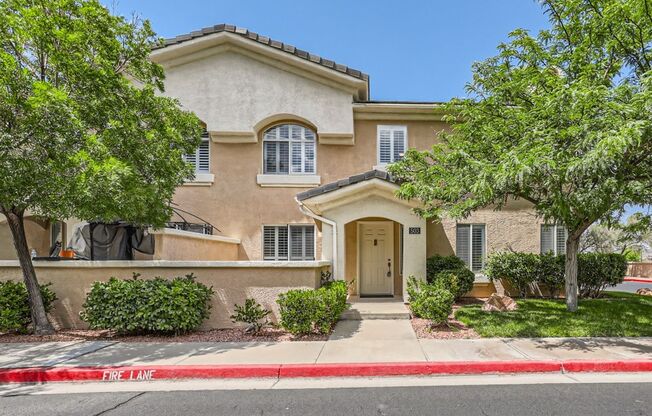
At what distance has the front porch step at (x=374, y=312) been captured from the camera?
9.70m

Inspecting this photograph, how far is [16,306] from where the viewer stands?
8203 mm

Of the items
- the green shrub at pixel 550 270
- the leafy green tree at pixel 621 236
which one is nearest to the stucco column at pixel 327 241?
the green shrub at pixel 550 270

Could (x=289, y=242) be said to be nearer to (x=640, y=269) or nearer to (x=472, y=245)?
(x=472, y=245)

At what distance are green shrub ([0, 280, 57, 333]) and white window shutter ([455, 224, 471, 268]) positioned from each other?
12044mm

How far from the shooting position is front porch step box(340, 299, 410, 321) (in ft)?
31.8

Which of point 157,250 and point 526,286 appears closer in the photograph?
point 157,250

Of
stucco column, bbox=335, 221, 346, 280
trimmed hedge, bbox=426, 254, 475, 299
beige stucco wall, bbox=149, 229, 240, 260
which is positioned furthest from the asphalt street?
trimmed hedge, bbox=426, 254, 475, 299

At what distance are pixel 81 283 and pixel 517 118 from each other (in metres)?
10.9

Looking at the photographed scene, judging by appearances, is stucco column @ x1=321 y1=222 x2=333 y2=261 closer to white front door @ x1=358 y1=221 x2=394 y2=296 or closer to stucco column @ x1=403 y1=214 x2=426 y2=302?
white front door @ x1=358 y1=221 x2=394 y2=296

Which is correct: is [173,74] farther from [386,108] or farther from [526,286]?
[526,286]

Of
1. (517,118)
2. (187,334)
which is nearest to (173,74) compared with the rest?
(187,334)

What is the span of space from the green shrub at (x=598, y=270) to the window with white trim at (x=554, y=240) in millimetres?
1022

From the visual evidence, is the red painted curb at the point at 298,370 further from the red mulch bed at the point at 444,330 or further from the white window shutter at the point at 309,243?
the white window shutter at the point at 309,243

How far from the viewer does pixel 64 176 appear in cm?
662
